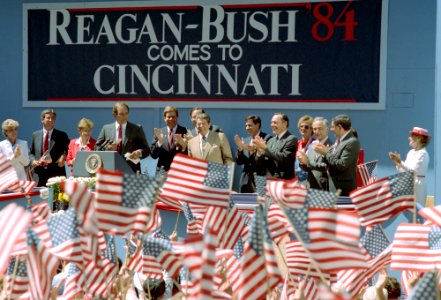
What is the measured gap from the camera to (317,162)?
9875mm

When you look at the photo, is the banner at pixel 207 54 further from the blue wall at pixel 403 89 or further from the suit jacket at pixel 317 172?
the suit jacket at pixel 317 172

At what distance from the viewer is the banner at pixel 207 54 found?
13.9 metres

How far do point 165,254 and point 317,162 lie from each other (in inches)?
224

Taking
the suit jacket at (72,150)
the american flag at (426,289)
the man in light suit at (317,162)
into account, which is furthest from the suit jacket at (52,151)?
the american flag at (426,289)

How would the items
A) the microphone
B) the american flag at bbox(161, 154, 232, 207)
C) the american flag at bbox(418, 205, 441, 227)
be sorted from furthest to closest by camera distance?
the microphone
the american flag at bbox(161, 154, 232, 207)
the american flag at bbox(418, 205, 441, 227)

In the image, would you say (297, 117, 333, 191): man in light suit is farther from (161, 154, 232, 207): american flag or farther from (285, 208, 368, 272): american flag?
(285, 208, 368, 272): american flag

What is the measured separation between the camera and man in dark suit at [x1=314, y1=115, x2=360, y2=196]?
938cm

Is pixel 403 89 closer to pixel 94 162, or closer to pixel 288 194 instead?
pixel 94 162

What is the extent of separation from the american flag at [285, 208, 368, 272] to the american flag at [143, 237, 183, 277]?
64cm

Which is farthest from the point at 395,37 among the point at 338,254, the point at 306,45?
the point at 338,254

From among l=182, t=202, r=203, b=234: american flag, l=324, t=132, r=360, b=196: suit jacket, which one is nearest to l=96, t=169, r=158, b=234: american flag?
l=182, t=202, r=203, b=234: american flag

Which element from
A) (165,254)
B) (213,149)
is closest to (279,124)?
(213,149)

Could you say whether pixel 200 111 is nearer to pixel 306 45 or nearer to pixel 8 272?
pixel 306 45

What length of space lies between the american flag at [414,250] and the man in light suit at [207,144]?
6786 millimetres
